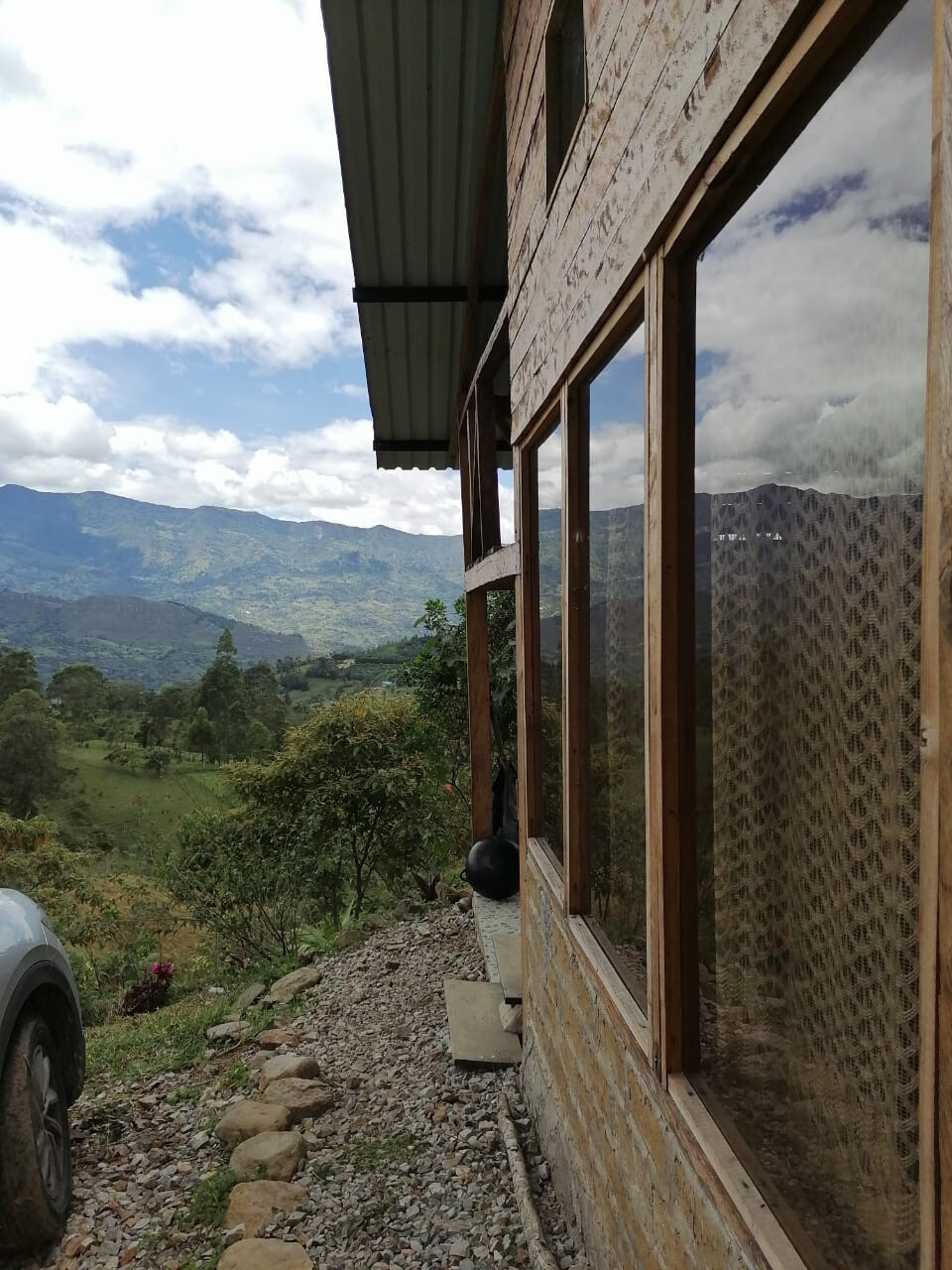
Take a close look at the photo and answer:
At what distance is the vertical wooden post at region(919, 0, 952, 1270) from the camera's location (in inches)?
35.4

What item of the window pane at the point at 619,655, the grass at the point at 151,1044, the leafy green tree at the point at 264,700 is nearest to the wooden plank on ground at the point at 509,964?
the grass at the point at 151,1044

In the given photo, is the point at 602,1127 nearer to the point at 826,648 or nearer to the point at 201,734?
the point at 826,648

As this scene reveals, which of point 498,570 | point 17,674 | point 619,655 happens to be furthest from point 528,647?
point 17,674

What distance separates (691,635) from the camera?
1825mm

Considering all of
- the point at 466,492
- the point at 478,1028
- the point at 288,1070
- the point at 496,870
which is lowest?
the point at 288,1070

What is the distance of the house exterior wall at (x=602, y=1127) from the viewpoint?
5.73ft

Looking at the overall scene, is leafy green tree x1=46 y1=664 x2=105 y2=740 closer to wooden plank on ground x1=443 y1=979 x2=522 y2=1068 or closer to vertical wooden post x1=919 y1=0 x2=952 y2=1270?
wooden plank on ground x1=443 y1=979 x2=522 y2=1068

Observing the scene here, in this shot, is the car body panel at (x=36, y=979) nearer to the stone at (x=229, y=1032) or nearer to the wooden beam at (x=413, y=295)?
the stone at (x=229, y=1032)

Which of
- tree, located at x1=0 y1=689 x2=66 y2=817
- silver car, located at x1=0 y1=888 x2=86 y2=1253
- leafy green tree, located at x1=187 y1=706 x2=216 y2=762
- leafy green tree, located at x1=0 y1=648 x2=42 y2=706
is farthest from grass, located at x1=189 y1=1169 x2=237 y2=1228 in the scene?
leafy green tree, located at x1=0 y1=648 x2=42 y2=706

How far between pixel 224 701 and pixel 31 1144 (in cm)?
5410

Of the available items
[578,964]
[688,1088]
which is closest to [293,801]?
[578,964]

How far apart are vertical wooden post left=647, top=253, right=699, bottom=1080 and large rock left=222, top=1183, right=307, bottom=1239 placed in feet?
8.67

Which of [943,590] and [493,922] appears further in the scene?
[493,922]

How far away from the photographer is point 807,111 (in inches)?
50.0
